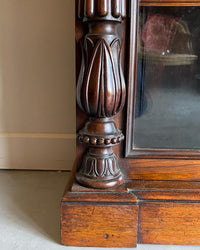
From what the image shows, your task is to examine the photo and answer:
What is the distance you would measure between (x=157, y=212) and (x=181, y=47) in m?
0.47

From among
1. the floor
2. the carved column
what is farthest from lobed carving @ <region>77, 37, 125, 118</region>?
the floor

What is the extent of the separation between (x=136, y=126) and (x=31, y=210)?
459 millimetres

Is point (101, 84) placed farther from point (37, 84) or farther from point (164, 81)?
point (37, 84)

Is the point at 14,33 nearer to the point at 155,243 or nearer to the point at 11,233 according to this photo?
the point at 11,233

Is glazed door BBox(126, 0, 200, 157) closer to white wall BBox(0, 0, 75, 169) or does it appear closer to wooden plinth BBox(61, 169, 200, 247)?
wooden plinth BBox(61, 169, 200, 247)

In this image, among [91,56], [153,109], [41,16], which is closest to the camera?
[91,56]

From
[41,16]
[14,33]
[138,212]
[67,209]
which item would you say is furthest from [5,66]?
[138,212]

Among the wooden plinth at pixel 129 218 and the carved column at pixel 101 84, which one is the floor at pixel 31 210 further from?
the carved column at pixel 101 84

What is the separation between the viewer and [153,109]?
0.78 meters

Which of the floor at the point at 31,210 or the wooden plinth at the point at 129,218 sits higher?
the wooden plinth at the point at 129,218

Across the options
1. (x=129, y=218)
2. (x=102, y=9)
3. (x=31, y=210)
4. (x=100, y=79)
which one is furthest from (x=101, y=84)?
(x=31, y=210)

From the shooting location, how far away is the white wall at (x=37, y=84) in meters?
1.11

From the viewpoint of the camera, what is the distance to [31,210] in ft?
2.90

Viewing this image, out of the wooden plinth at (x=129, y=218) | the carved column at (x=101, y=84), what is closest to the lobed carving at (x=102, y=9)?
the carved column at (x=101, y=84)
